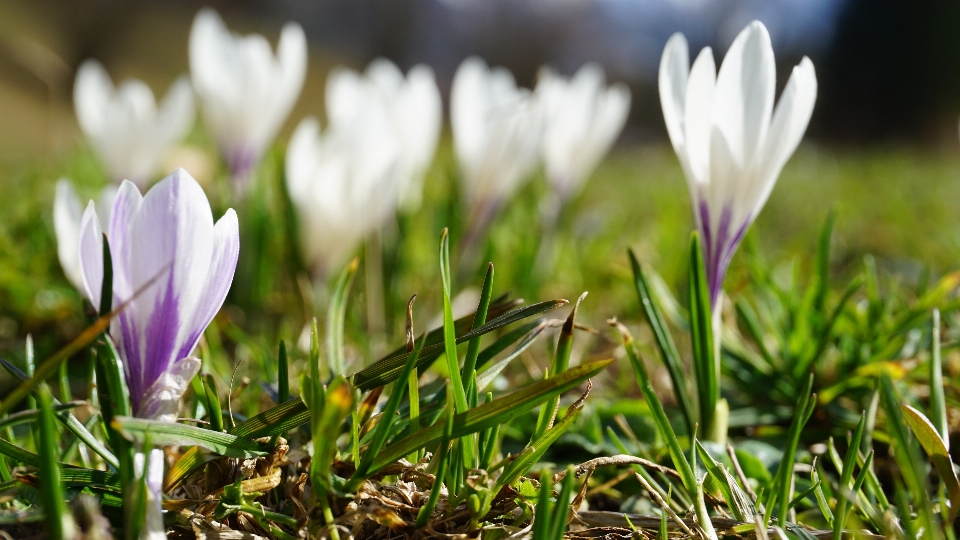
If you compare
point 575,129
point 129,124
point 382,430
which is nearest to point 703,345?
point 382,430

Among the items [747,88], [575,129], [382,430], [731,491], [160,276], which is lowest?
[731,491]

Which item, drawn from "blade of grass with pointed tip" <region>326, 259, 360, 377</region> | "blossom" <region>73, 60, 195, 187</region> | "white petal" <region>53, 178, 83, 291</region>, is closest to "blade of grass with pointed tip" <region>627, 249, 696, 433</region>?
"blade of grass with pointed tip" <region>326, 259, 360, 377</region>

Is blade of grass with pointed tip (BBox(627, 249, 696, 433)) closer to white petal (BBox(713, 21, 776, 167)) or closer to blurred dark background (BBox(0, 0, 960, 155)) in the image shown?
white petal (BBox(713, 21, 776, 167))

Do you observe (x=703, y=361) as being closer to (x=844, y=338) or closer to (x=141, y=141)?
(x=844, y=338)

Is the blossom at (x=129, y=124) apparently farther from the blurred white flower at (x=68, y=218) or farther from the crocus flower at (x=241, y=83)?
the blurred white flower at (x=68, y=218)

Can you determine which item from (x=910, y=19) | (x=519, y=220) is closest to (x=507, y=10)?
(x=910, y=19)

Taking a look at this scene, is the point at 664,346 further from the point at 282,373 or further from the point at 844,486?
the point at 282,373
